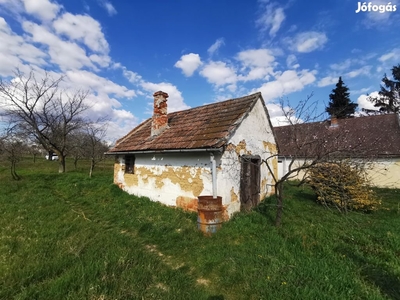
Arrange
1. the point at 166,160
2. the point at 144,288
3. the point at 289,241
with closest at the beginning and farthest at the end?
the point at 144,288 < the point at 289,241 < the point at 166,160

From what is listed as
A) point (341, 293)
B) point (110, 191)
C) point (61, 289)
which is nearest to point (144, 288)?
point (61, 289)

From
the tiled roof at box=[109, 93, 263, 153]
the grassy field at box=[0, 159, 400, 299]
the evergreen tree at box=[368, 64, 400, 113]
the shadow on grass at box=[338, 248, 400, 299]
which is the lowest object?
the shadow on grass at box=[338, 248, 400, 299]

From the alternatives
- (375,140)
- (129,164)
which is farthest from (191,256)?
(375,140)

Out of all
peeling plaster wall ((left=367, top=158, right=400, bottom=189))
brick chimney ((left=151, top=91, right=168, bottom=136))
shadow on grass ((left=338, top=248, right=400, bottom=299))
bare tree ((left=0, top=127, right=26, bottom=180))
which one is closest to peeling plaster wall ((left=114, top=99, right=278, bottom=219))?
brick chimney ((left=151, top=91, right=168, bottom=136))

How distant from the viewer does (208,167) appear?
23.6ft

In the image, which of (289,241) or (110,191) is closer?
(289,241)

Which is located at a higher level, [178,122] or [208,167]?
[178,122]

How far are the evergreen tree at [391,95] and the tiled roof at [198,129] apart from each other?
30.8 meters

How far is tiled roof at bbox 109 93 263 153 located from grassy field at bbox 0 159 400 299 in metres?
2.51

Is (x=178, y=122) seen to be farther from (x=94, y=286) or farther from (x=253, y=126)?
(x=94, y=286)

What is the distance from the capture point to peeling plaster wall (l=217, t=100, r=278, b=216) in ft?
23.5

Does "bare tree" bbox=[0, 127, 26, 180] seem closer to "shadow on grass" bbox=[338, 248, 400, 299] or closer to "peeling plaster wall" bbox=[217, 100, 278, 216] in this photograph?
"peeling plaster wall" bbox=[217, 100, 278, 216]

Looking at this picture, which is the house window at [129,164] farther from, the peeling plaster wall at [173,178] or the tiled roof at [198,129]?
the tiled roof at [198,129]

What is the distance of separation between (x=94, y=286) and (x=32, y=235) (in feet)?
11.0
